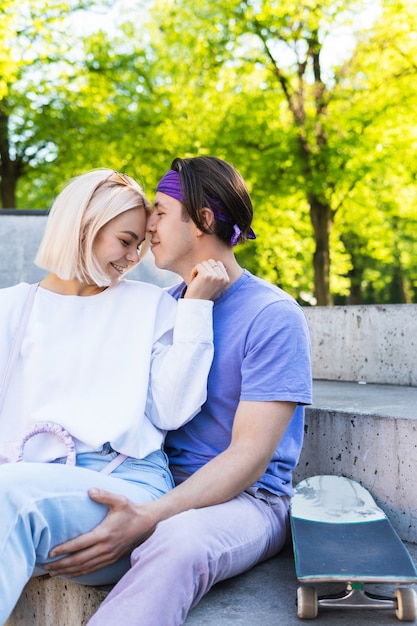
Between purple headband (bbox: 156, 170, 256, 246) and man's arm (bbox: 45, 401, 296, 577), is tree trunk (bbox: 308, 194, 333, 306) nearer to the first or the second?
purple headband (bbox: 156, 170, 256, 246)

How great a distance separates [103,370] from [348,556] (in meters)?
1.02

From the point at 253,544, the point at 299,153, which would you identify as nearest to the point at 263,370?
the point at 253,544

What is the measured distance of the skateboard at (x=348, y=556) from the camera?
209 centimetres

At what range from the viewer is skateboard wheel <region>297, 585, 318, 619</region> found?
2.16 m

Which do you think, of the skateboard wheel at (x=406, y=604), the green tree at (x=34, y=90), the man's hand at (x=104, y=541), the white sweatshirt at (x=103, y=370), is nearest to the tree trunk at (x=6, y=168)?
the green tree at (x=34, y=90)

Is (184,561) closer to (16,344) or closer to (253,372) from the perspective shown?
(253,372)

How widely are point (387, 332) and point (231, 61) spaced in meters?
13.2

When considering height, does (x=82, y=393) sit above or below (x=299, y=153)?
below

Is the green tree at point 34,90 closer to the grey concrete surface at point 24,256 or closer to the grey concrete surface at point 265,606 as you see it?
the grey concrete surface at point 24,256

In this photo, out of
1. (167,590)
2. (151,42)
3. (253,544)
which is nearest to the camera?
(167,590)

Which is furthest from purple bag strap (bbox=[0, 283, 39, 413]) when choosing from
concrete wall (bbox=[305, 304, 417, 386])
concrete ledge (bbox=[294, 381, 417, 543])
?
concrete wall (bbox=[305, 304, 417, 386])

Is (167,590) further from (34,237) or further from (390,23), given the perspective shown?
(390,23)

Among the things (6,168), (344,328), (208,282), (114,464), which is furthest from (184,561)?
(6,168)

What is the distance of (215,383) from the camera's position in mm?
2668
